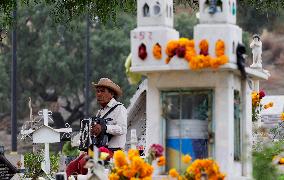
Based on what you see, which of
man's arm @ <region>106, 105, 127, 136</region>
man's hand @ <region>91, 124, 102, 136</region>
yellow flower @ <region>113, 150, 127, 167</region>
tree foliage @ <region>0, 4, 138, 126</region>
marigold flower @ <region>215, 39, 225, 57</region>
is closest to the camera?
yellow flower @ <region>113, 150, 127, 167</region>

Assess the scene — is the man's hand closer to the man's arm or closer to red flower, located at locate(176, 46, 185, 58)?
the man's arm

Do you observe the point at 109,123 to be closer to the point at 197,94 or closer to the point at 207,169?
the point at 197,94

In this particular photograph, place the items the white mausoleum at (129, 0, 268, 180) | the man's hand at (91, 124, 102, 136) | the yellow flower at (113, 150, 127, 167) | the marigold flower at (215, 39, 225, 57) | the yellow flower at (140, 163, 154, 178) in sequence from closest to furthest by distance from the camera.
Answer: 1. the yellow flower at (140, 163, 154, 178)
2. the yellow flower at (113, 150, 127, 167)
3. the marigold flower at (215, 39, 225, 57)
4. the white mausoleum at (129, 0, 268, 180)
5. the man's hand at (91, 124, 102, 136)

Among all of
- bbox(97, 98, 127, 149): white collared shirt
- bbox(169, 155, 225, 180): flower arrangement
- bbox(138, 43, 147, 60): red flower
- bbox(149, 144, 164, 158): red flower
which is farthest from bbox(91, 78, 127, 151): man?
bbox(169, 155, 225, 180): flower arrangement

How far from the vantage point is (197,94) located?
1027cm

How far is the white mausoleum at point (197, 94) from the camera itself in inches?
394

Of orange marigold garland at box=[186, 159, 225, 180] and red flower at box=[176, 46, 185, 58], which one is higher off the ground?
red flower at box=[176, 46, 185, 58]

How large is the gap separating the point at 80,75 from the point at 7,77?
4.27 metres

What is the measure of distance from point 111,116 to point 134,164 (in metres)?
3.74

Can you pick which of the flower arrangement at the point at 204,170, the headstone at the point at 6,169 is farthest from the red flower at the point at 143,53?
the headstone at the point at 6,169

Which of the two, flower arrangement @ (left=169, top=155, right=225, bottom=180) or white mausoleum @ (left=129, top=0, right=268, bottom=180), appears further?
white mausoleum @ (left=129, top=0, right=268, bottom=180)

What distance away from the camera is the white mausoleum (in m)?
10.0

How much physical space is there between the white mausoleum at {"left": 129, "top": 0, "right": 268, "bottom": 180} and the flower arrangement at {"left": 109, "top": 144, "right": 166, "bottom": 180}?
1.46 feet

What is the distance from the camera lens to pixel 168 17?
1030 centimetres
